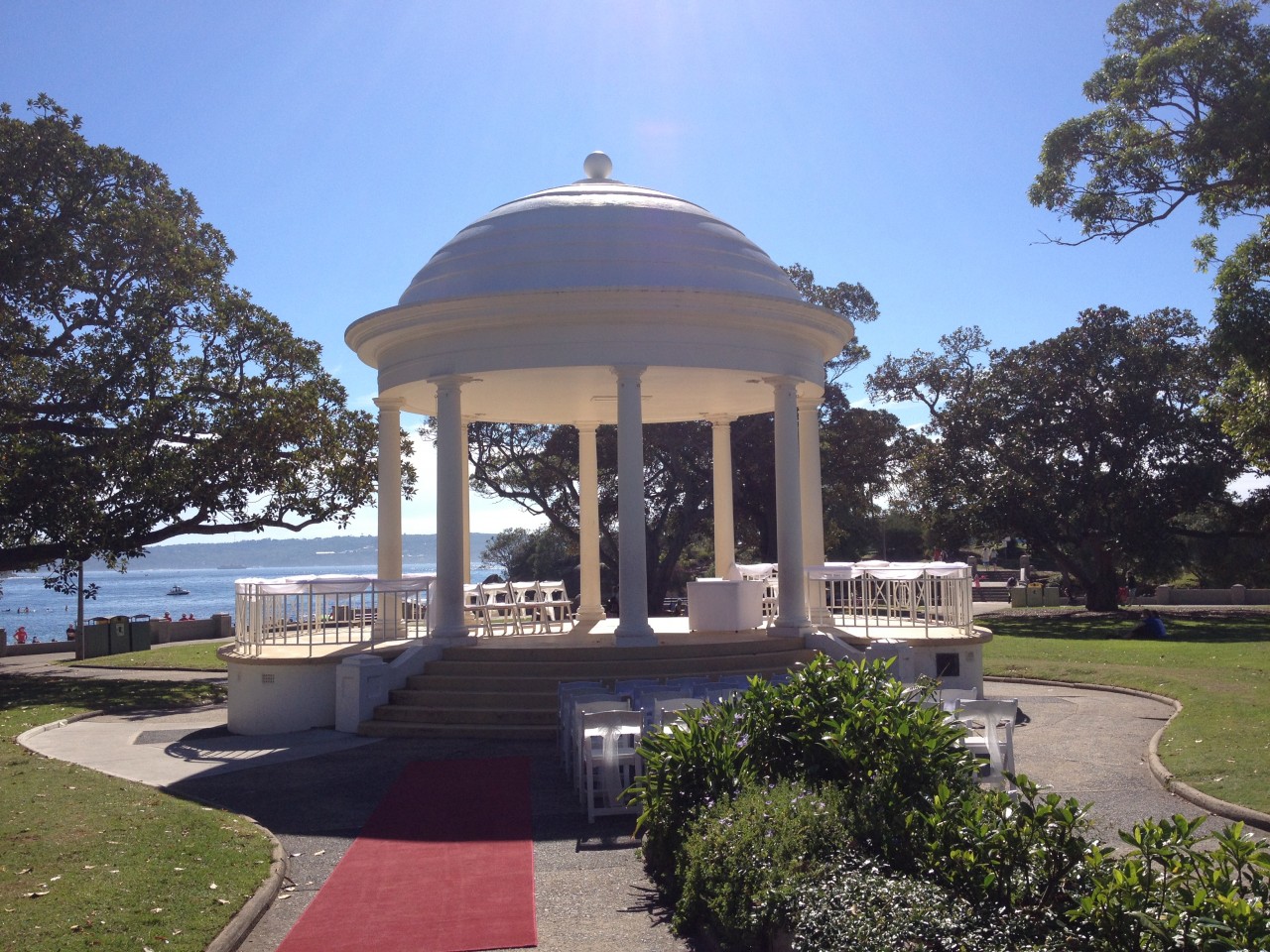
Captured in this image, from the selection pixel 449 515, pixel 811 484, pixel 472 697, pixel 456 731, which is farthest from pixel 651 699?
pixel 811 484

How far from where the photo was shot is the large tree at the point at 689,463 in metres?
40.9

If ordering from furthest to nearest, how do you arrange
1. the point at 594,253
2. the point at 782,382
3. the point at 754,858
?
the point at 782,382, the point at 594,253, the point at 754,858

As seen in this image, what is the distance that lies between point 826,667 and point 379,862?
4.23 metres

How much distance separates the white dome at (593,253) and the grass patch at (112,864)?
9.32 m

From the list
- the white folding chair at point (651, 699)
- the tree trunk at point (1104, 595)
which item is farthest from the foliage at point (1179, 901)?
the tree trunk at point (1104, 595)

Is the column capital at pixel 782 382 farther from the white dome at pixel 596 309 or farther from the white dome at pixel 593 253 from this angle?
the white dome at pixel 593 253

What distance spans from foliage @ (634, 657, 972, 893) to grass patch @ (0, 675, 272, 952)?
330cm

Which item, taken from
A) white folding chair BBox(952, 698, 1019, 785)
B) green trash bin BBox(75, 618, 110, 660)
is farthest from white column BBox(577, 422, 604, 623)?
green trash bin BBox(75, 618, 110, 660)

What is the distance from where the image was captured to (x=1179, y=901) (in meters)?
4.64

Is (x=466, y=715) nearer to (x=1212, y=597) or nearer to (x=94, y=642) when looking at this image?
(x=94, y=642)

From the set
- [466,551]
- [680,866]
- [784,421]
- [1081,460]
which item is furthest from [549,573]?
[680,866]

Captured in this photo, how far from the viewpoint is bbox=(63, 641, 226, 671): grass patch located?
99.6 ft

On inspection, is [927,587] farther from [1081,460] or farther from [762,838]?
[1081,460]

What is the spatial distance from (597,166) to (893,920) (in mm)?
18527
